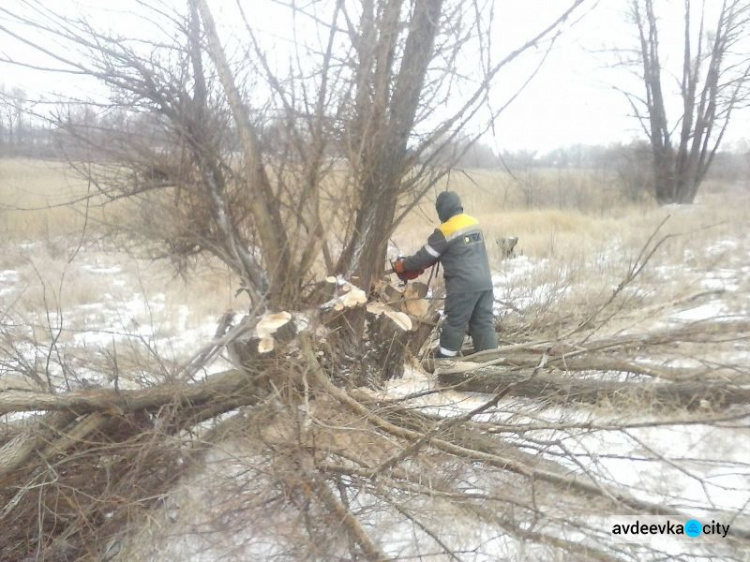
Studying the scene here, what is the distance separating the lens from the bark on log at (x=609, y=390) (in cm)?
288

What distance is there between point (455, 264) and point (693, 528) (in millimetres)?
2513

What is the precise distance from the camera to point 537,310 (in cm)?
548

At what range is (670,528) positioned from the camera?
232cm

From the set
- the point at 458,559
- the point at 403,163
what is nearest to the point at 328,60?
the point at 403,163

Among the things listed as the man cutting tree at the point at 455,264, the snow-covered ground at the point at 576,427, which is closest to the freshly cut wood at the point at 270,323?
the snow-covered ground at the point at 576,427

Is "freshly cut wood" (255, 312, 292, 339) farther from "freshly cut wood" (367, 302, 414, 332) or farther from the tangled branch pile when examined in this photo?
"freshly cut wood" (367, 302, 414, 332)

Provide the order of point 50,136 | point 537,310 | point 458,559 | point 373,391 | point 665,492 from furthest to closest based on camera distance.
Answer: point 537,310, point 50,136, point 373,391, point 665,492, point 458,559

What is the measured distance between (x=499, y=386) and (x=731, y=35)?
13142mm

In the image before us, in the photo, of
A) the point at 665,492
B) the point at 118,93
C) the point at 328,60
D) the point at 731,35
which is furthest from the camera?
the point at 731,35

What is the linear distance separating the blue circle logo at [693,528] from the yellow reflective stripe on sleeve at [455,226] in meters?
2.54

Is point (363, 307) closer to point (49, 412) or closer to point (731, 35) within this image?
point (49, 412)

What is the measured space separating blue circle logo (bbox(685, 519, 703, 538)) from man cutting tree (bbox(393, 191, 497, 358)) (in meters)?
2.28

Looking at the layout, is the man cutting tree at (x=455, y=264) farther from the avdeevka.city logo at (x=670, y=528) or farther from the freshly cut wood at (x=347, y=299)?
the avdeevka.city logo at (x=670, y=528)

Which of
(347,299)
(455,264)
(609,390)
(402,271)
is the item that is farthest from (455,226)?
(609,390)
